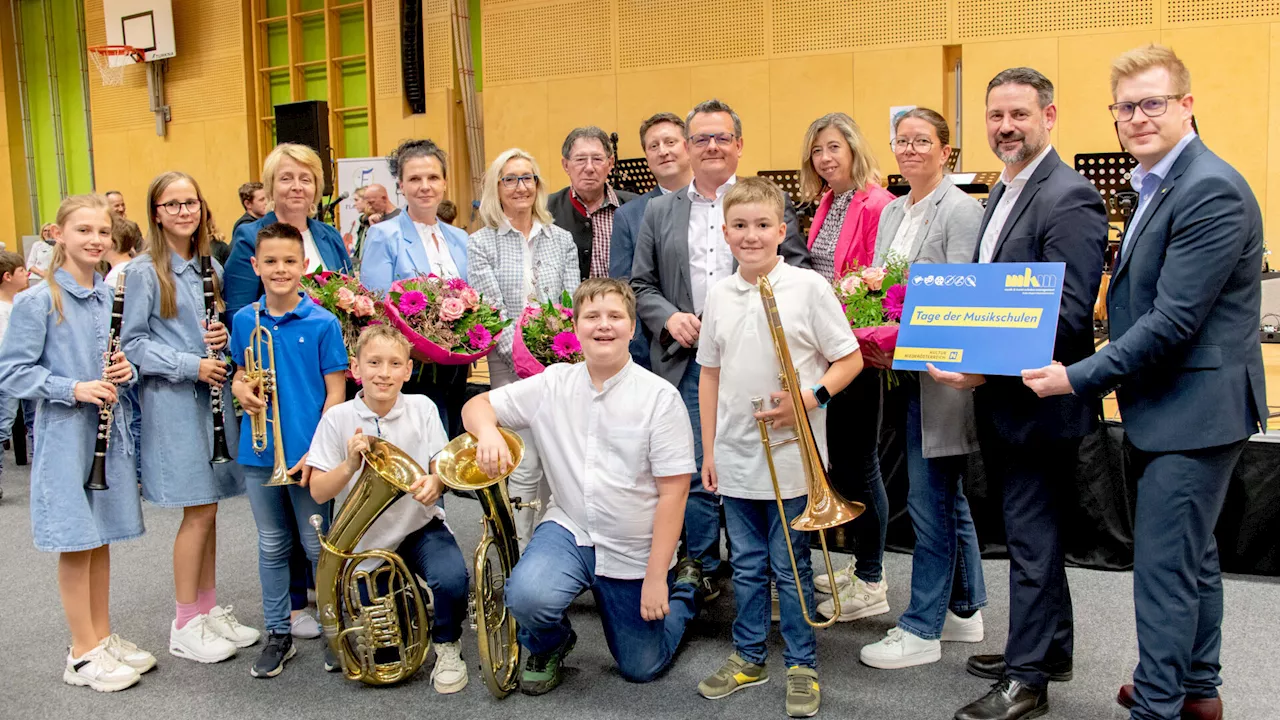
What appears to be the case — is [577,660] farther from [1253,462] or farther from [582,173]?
[1253,462]

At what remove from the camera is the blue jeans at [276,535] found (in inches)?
126

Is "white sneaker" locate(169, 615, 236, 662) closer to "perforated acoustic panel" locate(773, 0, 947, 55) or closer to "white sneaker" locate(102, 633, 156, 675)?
"white sneaker" locate(102, 633, 156, 675)

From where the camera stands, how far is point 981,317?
2484mm

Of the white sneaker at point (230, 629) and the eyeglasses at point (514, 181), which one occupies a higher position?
the eyeglasses at point (514, 181)

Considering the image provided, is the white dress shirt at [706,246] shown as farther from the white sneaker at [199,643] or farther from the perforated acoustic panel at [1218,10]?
the perforated acoustic panel at [1218,10]

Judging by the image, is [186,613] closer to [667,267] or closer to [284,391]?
[284,391]

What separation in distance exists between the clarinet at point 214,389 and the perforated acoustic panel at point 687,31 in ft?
22.8

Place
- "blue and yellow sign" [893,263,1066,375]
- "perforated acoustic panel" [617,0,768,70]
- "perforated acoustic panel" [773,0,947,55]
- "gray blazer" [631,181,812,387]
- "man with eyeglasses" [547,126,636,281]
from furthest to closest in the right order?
"perforated acoustic panel" [617,0,768,70], "perforated acoustic panel" [773,0,947,55], "man with eyeglasses" [547,126,636,281], "gray blazer" [631,181,812,387], "blue and yellow sign" [893,263,1066,375]

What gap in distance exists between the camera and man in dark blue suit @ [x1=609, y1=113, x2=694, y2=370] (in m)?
3.67

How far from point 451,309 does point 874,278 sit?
1.39m

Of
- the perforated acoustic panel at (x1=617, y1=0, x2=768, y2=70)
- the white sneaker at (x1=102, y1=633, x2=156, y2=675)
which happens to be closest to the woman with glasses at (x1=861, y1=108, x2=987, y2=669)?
the white sneaker at (x1=102, y1=633, x2=156, y2=675)

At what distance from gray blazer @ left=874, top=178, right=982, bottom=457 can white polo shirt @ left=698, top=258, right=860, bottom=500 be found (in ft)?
1.04

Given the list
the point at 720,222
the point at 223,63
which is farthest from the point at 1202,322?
the point at 223,63

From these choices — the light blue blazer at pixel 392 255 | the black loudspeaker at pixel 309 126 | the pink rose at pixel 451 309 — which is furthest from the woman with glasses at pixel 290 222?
the black loudspeaker at pixel 309 126
